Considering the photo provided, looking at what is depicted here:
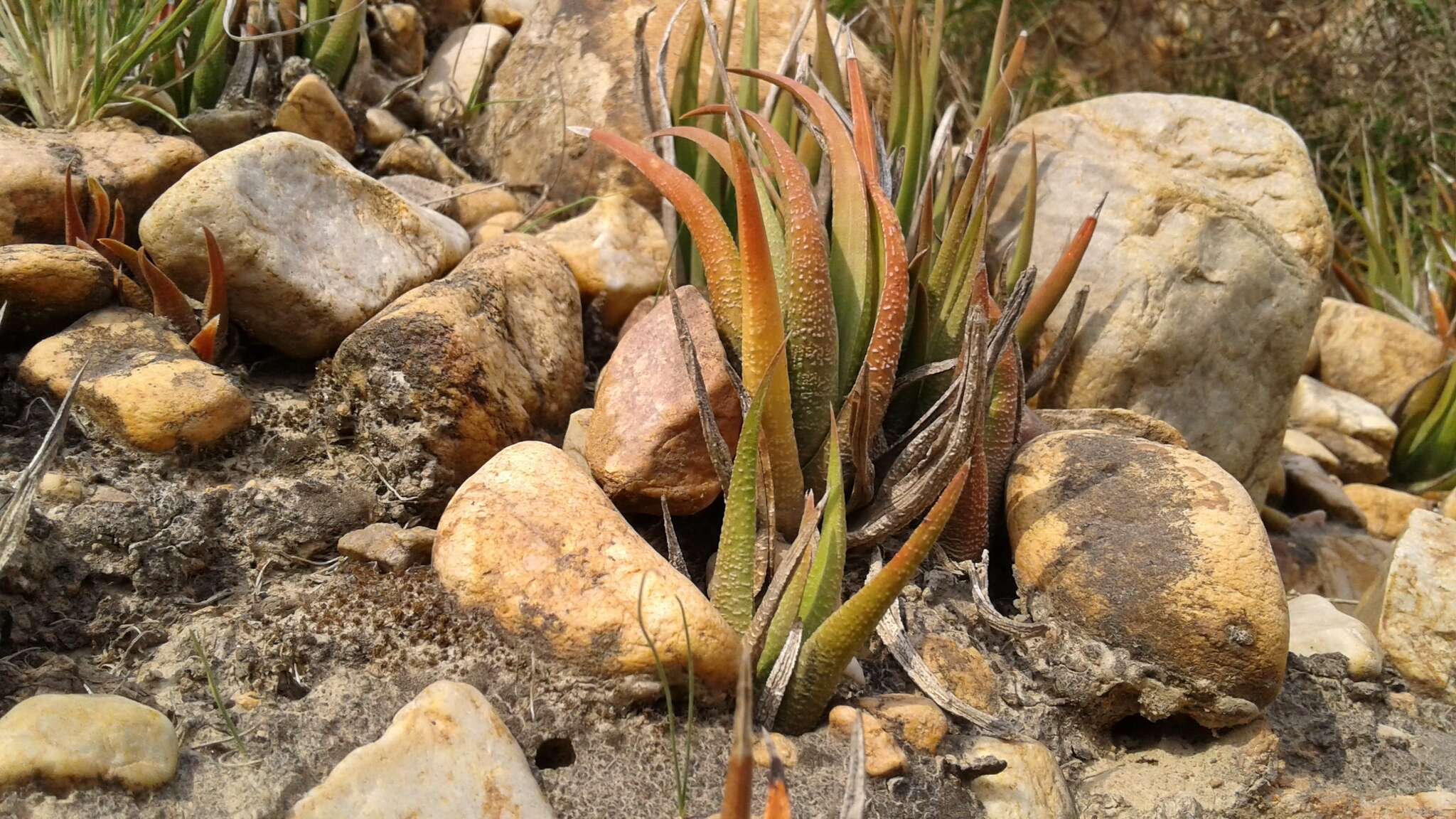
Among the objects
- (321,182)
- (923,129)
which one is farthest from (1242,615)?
(321,182)

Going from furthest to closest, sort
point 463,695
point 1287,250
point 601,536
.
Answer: point 1287,250 < point 601,536 < point 463,695

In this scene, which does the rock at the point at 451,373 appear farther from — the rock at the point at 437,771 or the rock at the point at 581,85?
the rock at the point at 581,85

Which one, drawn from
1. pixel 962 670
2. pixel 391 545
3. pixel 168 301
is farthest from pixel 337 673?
pixel 962 670

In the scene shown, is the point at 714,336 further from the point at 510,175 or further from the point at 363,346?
the point at 510,175

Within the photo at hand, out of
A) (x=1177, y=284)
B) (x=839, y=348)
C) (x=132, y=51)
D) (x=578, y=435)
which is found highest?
(x=132, y=51)

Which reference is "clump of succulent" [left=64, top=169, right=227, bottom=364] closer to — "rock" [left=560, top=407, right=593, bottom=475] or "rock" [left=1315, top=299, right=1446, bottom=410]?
"rock" [left=560, top=407, right=593, bottom=475]

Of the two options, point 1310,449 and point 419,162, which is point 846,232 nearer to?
point 419,162
